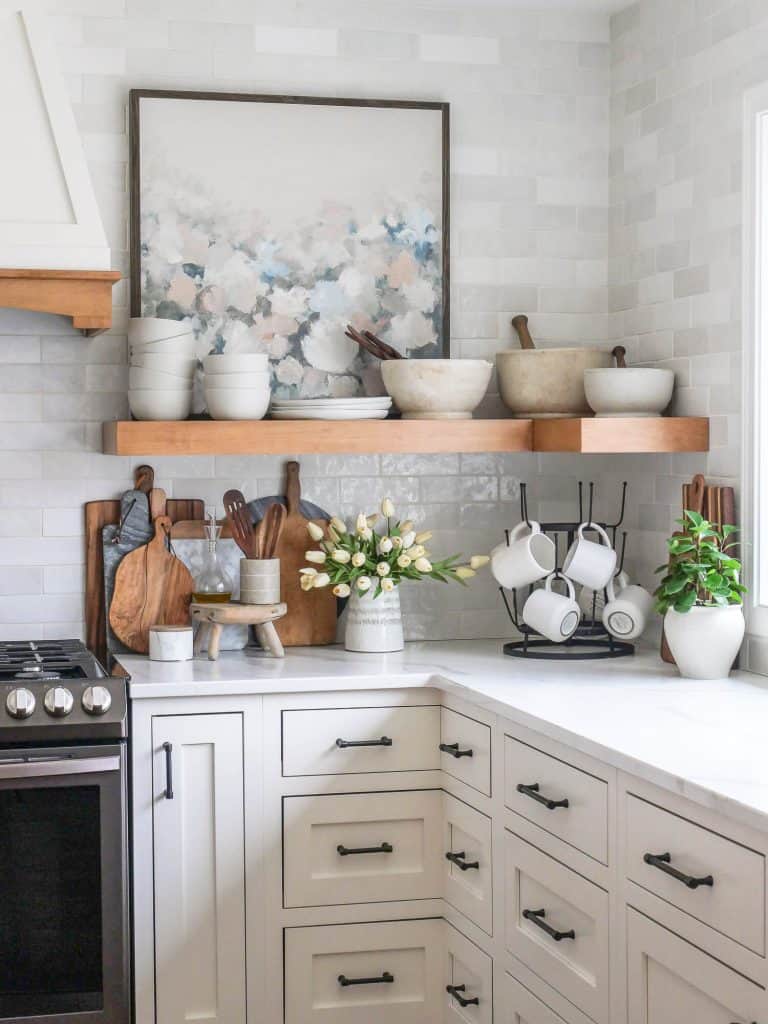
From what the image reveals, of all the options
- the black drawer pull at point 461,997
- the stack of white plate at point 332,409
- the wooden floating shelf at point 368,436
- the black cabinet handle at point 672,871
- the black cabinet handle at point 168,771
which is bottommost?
the black drawer pull at point 461,997

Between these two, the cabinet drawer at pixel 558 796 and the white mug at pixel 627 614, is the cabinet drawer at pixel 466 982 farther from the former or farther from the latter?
the white mug at pixel 627 614

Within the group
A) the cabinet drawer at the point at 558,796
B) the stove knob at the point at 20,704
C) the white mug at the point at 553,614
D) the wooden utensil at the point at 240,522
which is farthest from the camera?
the wooden utensil at the point at 240,522

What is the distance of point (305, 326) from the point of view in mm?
3607

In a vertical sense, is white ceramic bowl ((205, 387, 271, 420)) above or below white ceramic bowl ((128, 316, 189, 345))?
below

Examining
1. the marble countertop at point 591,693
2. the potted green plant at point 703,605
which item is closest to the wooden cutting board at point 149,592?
the marble countertop at point 591,693

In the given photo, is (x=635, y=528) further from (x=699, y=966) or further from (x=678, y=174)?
(x=699, y=966)

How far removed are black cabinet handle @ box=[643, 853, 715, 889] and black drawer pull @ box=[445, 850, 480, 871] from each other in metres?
0.85

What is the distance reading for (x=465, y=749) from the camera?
9.95 feet

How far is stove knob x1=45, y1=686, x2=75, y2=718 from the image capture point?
9.34ft

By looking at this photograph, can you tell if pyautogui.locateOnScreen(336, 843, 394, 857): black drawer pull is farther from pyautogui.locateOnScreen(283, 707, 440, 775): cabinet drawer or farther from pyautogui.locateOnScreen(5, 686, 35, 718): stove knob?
pyautogui.locateOnScreen(5, 686, 35, 718): stove knob

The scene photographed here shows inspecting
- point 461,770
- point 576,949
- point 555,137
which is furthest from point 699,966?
point 555,137

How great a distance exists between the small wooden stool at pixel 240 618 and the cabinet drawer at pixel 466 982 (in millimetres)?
813

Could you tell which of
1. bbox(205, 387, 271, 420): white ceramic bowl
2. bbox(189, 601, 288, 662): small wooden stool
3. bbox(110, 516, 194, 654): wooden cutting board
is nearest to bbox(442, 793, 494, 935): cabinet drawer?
bbox(189, 601, 288, 662): small wooden stool

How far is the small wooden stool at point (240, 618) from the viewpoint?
333cm
